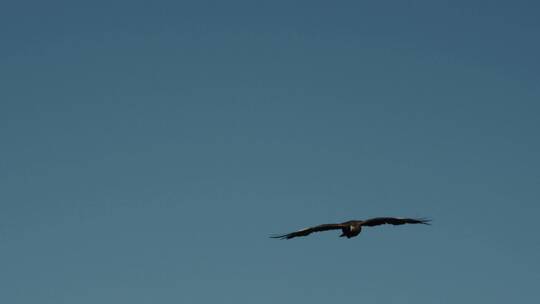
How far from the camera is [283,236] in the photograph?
39625 millimetres

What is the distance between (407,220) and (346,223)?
4.32m

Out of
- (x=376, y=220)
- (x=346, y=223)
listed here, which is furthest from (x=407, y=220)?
(x=346, y=223)

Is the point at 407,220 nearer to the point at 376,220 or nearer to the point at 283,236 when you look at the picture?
the point at 376,220

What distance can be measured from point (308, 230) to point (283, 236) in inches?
57.3

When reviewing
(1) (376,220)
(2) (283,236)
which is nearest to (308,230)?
(2) (283,236)

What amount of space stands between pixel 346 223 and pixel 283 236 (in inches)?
151

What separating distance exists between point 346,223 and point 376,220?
271 cm

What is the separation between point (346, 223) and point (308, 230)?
2.53 meters

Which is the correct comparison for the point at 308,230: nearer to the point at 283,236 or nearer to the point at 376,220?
the point at 283,236

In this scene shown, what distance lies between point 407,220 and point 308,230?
5790mm

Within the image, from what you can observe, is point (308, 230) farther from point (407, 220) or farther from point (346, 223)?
point (407, 220)

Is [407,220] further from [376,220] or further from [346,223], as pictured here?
[346,223]

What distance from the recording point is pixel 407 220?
40.2 m

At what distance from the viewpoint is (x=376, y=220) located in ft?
131
